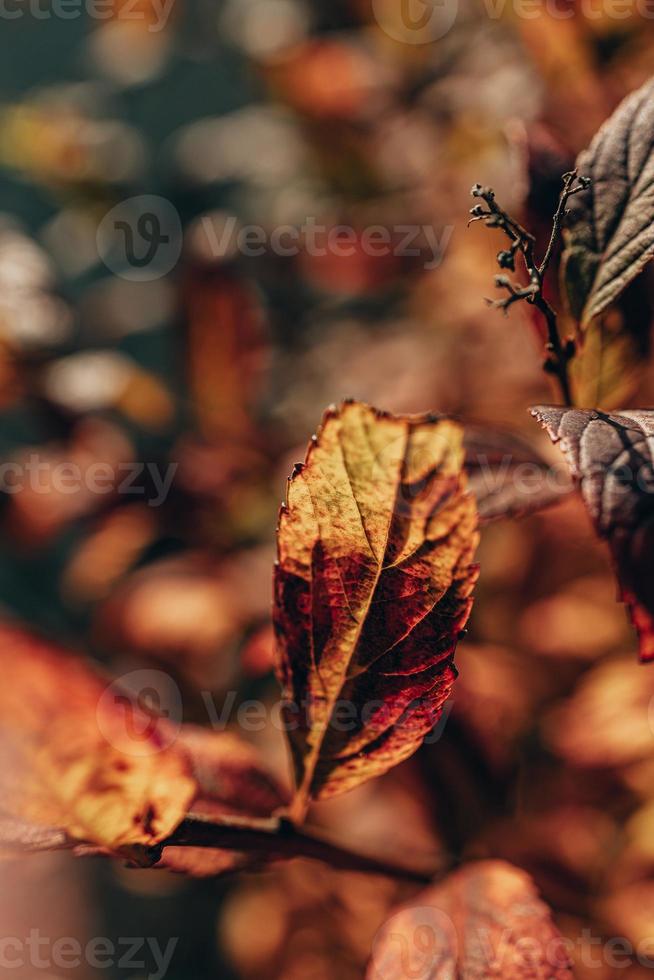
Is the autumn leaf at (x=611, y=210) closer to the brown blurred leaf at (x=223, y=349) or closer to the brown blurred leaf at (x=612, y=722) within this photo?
the brown blurred leaf at (x=612, y=722)

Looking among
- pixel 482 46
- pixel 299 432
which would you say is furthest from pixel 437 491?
pixel 482 46

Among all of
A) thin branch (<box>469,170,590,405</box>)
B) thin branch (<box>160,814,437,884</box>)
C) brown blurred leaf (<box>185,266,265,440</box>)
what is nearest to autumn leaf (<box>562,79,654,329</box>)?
thin branch (<box>469,170,590,405</box>)

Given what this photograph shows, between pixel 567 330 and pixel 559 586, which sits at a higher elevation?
pixel 567 330

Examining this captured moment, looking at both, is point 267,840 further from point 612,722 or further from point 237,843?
point 612,722

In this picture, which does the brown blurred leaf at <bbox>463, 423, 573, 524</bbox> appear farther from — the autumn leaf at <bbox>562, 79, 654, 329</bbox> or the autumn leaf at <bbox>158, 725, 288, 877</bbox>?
the autumn leaf at <bbox>158, 725, 288, 877</bbox>

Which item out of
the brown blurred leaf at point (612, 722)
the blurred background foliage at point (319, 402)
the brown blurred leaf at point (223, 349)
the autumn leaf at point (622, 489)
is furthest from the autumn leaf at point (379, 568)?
the brown blurred leaf at point (223, 349)

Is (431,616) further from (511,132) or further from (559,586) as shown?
(559,586)
